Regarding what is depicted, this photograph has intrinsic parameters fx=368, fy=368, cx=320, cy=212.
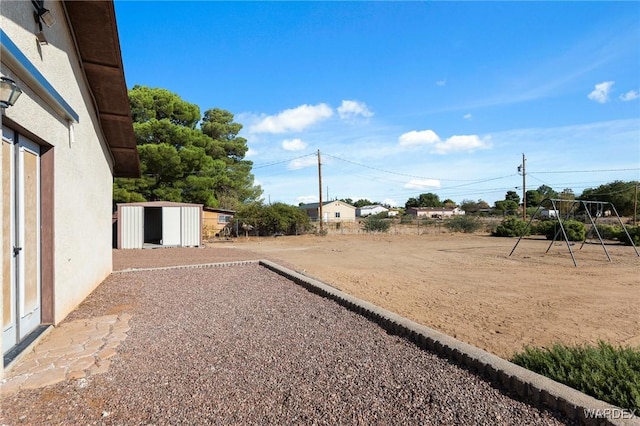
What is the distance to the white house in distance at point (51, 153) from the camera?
→ 347 centimetres

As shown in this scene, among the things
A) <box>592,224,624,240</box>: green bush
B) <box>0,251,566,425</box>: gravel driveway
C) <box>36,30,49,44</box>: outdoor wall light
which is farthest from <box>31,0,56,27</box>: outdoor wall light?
<box>592,224,624,240</box>: green bush

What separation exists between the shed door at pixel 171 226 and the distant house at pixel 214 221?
19.8ft

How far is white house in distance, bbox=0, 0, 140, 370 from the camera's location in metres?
3.47

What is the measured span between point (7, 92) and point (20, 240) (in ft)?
5.20

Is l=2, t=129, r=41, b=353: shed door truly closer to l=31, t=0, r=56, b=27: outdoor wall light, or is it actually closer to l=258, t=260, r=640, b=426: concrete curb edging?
l=31, t=0, r=56, b=27: outdoor wall light

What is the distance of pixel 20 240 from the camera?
376cm

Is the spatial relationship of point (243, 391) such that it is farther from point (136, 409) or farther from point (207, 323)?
point (207, 323)

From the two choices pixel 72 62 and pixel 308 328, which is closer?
pixel 308 328

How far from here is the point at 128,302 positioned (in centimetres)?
587

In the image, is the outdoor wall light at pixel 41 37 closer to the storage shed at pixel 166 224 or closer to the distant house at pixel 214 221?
the storage shed at pixel 166 224

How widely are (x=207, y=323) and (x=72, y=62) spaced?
4253mm

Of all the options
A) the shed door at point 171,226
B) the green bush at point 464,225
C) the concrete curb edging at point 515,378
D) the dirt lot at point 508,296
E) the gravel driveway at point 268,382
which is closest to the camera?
the concrete curb edging at point 515,378

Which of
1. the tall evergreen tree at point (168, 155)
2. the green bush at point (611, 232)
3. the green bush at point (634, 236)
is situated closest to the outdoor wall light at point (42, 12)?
the tall evergreen tree at point (168, 155)

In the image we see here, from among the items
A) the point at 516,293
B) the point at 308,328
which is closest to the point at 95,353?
the point at 308,328
